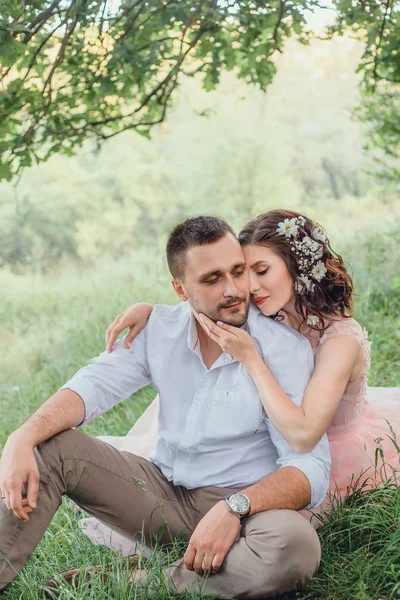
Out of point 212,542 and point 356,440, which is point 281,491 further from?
point 356,440

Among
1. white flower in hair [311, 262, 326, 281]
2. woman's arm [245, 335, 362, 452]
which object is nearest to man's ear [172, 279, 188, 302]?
woman's arm [245, 335, 362, 452]

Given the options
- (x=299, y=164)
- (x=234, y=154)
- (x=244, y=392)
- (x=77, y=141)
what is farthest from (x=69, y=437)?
(x=299, y=164)

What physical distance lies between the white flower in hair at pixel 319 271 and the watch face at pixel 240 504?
1.09 metres

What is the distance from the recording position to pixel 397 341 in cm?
576

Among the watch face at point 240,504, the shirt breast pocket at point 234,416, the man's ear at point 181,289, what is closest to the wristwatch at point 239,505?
the watch face at point 240,504

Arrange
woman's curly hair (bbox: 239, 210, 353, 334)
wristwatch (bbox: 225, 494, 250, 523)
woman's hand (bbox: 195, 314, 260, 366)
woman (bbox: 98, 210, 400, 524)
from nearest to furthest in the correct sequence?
wristwatch (bbox: 225, 494, 250, 523), woman's hand (bbox: 195, 314, 260, 366), woman (bbox: 98, 210, 400, 524), woman's curly hair (bbox: 239, 210, 353, 334)

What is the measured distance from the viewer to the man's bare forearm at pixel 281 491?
2.59 meters

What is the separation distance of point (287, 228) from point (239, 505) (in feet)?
4.14

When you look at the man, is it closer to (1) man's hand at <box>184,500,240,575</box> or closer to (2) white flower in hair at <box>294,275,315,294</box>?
(1) man's hand at <box>184,500,240,575</box>

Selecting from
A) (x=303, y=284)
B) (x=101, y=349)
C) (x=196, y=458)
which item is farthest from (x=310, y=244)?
(x=101, y=349)

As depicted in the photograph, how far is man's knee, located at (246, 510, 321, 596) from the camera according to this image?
2445 mm

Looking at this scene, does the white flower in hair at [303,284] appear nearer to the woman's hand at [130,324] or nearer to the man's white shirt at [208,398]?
the man's white shirt at [208,398]

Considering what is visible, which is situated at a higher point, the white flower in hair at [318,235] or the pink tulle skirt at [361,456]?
the white flower in hair at [318,235]

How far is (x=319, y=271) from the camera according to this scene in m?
3.26
